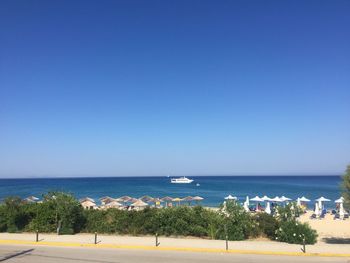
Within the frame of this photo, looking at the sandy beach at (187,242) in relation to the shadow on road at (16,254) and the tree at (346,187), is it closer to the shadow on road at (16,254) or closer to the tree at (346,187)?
the tree at (346,187)

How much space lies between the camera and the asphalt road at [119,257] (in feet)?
51.3

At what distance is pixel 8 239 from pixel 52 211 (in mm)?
3310

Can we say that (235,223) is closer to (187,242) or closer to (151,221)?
(187,242)

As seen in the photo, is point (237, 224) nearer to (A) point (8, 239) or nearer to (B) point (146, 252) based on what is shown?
(B) point (146, 252)

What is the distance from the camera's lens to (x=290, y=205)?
22.9 m

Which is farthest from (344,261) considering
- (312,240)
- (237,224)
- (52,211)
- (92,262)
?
(52,211)

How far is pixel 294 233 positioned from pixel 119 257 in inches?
399

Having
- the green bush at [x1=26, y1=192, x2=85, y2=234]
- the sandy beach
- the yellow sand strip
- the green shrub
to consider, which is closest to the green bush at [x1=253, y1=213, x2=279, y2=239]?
the green shrub

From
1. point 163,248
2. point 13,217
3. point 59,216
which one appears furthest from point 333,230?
point 13,217

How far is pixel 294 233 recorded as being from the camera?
2066 centimetres

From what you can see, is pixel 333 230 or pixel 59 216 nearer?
pixel 59 216

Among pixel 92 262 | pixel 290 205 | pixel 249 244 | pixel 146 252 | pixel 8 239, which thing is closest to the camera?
pixel 92 262

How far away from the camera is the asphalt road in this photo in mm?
15641

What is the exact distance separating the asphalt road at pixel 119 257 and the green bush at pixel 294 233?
4090 millimetres
